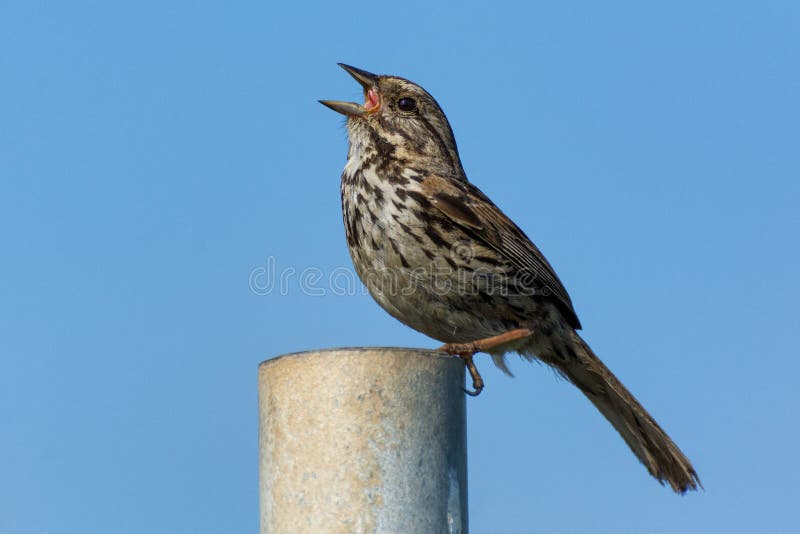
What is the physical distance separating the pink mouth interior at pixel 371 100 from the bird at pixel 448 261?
13 mm

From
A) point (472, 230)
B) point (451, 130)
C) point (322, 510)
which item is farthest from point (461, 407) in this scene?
point (451, 130)

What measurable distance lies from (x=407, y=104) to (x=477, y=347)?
2.28 m

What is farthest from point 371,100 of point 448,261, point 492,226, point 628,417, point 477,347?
point 628,417

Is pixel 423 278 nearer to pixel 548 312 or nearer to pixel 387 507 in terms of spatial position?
pixel 548 312

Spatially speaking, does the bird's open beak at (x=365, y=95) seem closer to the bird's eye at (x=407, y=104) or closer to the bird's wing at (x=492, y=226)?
the bird's eye at (x=407, y=104)

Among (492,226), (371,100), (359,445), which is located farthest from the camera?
(371,100)

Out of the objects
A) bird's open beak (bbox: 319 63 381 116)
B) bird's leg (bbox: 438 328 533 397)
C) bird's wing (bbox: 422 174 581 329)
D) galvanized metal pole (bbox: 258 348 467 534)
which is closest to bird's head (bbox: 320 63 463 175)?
bird's open beak (bbox: 319 63 381 116)

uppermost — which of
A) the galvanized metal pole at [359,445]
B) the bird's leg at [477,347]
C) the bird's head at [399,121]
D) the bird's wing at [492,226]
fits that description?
the bird's head at [399,121]

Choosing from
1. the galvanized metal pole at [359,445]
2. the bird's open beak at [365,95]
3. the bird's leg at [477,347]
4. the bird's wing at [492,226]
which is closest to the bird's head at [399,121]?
the bird's open beak at [365,95]

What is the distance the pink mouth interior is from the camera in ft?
27.4

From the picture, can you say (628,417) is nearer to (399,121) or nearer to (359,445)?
(399,121)

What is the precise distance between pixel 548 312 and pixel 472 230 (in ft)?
2.84

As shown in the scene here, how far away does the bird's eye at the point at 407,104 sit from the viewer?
8406 mm

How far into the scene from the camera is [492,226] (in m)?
7.74
